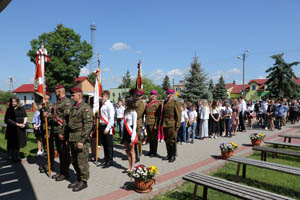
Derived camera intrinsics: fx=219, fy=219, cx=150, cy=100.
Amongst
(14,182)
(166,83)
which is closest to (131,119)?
(14,182)

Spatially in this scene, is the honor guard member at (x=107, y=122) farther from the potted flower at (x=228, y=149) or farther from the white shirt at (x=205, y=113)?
the white shirt at (x=205, y=113)

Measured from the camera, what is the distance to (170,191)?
4836 millimetres

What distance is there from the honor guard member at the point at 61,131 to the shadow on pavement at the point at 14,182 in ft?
2.29

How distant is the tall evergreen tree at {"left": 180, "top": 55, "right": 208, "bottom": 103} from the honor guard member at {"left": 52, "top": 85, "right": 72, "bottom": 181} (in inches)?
859

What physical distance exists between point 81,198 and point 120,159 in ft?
9.38

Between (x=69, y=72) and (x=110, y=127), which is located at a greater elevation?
(x=69, y=72)

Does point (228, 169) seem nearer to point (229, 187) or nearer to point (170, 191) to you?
point (170, 191)

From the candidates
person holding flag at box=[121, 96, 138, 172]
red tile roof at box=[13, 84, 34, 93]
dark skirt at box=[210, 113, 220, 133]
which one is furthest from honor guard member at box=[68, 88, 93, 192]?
red tile roof at box=[13, 84, 34, 93]

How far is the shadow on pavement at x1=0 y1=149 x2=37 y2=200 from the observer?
4.53m

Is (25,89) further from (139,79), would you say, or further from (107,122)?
(107,122)

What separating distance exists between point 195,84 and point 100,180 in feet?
74.0

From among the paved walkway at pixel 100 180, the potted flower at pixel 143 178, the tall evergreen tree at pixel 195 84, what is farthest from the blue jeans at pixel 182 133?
the tall evergreen tree at pixel 195 84

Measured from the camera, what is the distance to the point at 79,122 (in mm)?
4805

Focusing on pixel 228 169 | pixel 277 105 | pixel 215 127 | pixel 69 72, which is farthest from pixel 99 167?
pixel 69 72
